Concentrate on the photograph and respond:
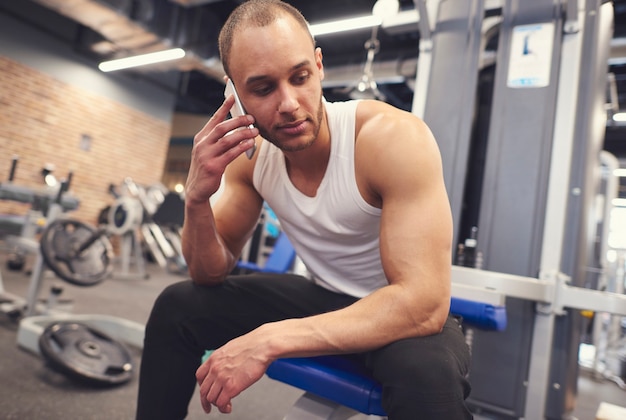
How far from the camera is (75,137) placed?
6504 mm

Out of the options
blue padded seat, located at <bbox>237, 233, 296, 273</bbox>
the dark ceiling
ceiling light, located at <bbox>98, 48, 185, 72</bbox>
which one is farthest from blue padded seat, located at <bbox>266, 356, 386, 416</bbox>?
ceiling light, located at <bbox>98, 48, 185, 72</bbox>

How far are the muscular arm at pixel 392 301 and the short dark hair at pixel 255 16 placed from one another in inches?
16.2

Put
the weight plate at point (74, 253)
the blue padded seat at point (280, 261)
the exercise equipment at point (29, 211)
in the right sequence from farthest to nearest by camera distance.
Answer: the exercise equipment at point (29, 211), the blue padded seat at point (280, 261), the weight plate at point (74, 253)

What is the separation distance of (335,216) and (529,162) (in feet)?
4.32

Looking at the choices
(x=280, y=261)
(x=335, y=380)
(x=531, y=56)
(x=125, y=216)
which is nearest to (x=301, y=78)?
(x=335, y=380)

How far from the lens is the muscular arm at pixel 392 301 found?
73cm

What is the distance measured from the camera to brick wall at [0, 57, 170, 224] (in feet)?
19.1

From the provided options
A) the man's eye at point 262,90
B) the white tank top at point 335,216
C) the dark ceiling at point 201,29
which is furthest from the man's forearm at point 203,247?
the dark ceiling at point 201,29

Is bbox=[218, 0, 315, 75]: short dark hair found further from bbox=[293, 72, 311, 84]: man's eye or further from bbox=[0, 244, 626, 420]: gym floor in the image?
bbox=[0, 244, 626, 420]: gym floor

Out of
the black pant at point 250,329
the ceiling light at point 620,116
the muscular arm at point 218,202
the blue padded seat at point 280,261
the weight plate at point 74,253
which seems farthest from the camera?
the ceiling light at point 620,116

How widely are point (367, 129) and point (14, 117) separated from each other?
21.8 feet

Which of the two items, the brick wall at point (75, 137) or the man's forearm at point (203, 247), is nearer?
the man's forearm at point (203, 247)

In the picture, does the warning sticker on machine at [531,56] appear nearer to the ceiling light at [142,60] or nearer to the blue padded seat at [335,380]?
the blue padded seat at [335,380]

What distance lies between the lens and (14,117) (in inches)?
229
